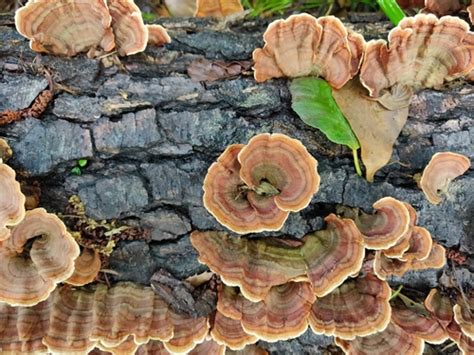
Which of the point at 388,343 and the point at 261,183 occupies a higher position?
the point at 261,183

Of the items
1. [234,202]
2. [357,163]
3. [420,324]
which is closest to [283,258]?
[234,202]

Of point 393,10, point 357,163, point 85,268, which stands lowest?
point 85,268

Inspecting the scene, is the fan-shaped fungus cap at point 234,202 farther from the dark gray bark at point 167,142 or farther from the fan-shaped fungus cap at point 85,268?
the fan-shaped fungus cap at point 85,268

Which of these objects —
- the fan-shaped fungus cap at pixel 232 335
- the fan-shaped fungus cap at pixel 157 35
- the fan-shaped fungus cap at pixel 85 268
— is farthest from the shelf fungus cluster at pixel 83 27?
the fan-shaped fungus cap at pixel 232 335

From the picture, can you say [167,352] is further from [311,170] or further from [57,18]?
[57,18]

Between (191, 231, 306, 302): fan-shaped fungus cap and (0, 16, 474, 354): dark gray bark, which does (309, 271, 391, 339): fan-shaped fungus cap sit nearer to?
(191, 231, 306, 302): fan-shaped fungus cap

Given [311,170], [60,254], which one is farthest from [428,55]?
[60,254]

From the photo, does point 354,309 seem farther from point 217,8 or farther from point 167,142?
point 217,8
